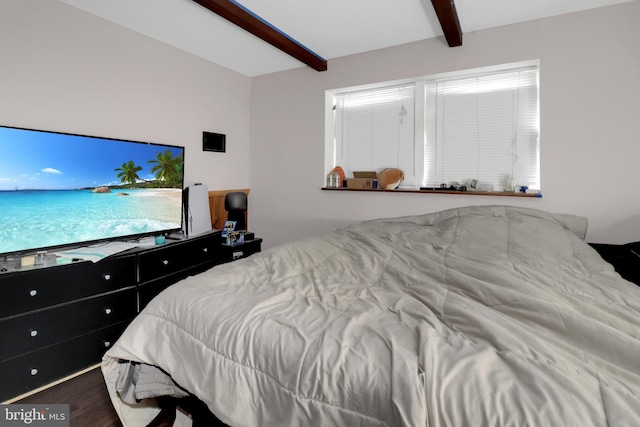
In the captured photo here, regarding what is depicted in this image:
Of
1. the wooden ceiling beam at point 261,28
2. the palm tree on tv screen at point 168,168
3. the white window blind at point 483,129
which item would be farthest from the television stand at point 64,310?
the white window blind at point 483,129

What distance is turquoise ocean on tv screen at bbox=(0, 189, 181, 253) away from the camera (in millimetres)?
1876

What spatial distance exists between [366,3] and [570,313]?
224cm

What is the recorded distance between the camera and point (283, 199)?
3.65m

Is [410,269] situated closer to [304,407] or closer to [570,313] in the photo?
[570,313]

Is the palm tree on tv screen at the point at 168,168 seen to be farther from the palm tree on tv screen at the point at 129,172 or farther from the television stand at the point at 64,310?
the television stand at the point at 64,310

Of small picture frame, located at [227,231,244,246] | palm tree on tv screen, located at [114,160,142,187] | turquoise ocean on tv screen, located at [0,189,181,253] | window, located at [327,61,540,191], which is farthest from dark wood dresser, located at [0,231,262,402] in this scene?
window, located at [327,61,540,191]

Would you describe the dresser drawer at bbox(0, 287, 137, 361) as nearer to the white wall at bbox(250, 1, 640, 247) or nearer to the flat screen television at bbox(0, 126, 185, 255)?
the flat screen television at bbox(0, 126, 185, 255)

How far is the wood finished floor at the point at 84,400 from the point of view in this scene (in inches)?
63.6

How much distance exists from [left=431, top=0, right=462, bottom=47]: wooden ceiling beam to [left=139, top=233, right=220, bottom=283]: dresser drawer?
2467mm

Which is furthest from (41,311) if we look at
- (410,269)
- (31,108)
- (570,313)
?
(570,313)

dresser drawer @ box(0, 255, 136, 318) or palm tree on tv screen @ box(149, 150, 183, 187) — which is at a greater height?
palm tree on tv screen @ box(149, 150, 183, 187)

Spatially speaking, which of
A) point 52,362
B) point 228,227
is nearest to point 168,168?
point 228,227

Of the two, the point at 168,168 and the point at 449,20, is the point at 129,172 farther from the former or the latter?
the point at 449,20

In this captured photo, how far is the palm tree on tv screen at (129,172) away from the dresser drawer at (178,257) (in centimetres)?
57
